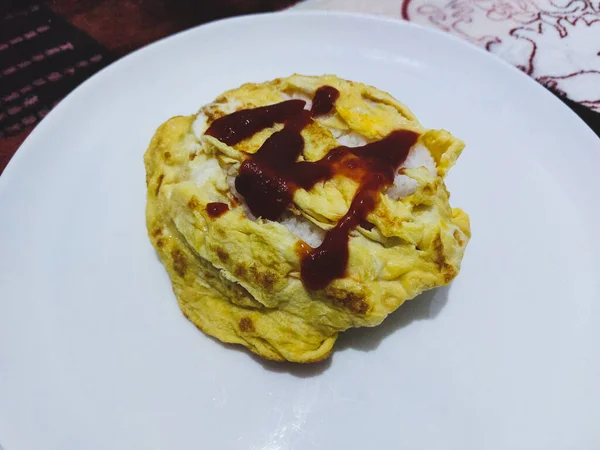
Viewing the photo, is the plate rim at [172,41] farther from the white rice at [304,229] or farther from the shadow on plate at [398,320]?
the white rice at [304,229]

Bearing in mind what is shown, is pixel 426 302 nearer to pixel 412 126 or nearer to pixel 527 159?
pixel 412 126

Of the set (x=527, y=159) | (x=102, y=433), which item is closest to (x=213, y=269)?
(x=102, y=433)

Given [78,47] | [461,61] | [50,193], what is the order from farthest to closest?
[78,47]
[461,61]
[50,193]

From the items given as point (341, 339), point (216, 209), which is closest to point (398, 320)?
point (341, 339)

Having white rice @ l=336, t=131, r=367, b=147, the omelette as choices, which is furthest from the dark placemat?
white rice @ l=336, t=131, r=367, b=147

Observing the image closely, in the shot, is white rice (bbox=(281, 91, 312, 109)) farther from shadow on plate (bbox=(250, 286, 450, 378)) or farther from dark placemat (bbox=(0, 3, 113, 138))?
dark placemat (bbox=(0, 3, 113, 138))
